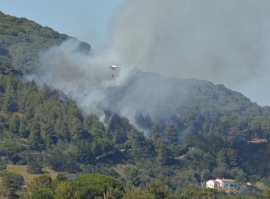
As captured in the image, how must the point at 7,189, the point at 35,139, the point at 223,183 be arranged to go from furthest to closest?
the point at 223,183 < the point at 35,139 < the point at 7,189

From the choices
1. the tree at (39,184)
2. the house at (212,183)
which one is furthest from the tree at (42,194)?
the house at (212,183)

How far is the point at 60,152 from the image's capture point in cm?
14862

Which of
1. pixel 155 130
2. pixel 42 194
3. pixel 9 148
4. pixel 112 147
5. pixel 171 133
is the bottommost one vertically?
pixel 42 194

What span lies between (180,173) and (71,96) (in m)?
41.4

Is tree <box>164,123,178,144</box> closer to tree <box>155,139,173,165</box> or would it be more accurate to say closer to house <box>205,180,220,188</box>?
tree <box>155,139,173,165</box>

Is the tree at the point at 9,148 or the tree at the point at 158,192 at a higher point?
the tree at the point at 9,148

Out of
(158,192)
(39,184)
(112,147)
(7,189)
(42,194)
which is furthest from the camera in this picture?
(112,147)

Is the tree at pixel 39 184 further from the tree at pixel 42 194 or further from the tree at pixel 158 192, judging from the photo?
the tree at pixel 158 192

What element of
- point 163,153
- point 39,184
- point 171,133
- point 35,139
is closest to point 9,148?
point 35,139

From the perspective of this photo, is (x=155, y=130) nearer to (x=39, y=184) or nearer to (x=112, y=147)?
(x=112, y=147)

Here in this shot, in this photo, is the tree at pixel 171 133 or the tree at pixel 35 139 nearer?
the tree at pixel 35 139

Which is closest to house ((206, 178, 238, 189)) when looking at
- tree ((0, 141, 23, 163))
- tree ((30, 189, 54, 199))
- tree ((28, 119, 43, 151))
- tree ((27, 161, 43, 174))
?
tree ((28, 119, 43, 151))

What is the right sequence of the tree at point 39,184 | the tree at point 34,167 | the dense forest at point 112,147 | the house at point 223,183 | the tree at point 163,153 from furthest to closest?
1. the tree at point 163,153
2. the house at point 223,183
3. the dense forest at point 112,147
4. the tree at point 34,167
5. the tree at point 39,184

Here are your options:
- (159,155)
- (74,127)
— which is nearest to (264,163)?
(159,155)
